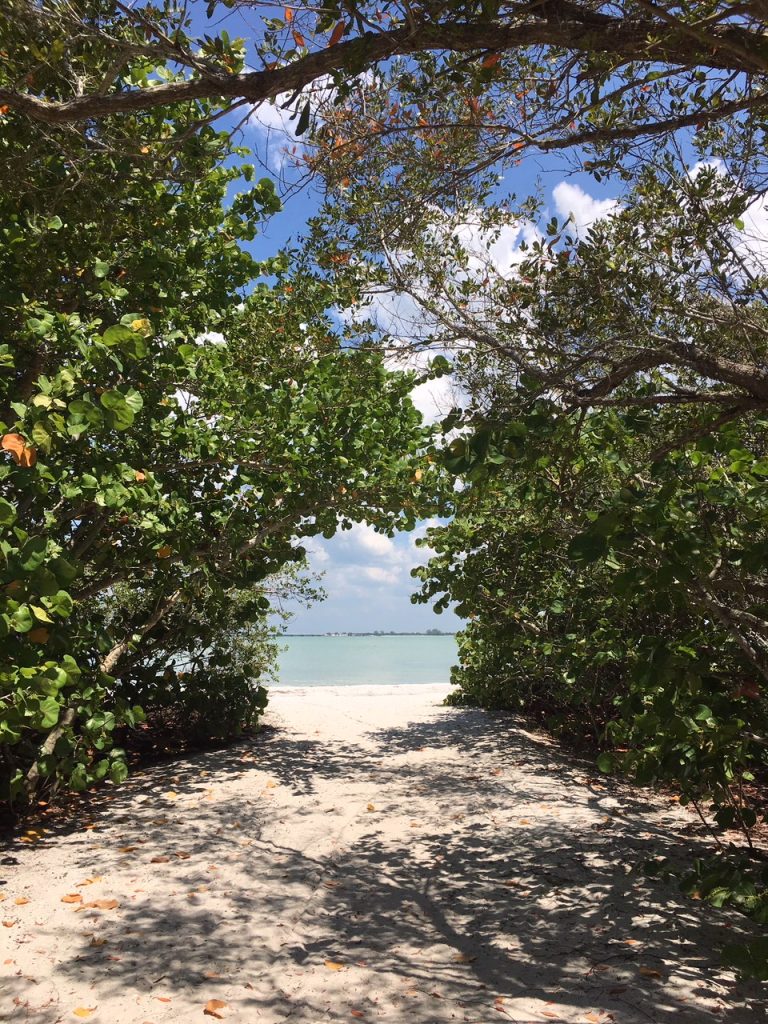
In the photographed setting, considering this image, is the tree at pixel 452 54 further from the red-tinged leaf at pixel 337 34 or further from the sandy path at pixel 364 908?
the sandy path at pixel 364 908

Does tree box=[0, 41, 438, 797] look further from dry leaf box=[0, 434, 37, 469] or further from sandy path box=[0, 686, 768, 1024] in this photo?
sandy path box=[0, 686, 768, 1024]

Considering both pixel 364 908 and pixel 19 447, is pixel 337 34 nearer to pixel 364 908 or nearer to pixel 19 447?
pixel 19 447

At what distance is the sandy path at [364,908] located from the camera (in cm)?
319

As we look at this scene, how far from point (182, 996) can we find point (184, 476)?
4770 millimetres

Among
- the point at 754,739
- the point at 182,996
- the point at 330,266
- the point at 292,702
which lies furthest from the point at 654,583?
the point at 292,702

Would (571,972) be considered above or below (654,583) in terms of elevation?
below

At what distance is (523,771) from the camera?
7.56 meters

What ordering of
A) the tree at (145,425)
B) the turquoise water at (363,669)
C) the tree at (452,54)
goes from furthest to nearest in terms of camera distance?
the turquoise water at (363,669)
the tree at (145,425)
the tree at (452,54)

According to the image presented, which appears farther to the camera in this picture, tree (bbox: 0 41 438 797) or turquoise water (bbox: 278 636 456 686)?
turquoise water (bbox: 278 636 456 686)

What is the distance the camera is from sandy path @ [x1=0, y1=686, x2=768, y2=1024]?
319 cm

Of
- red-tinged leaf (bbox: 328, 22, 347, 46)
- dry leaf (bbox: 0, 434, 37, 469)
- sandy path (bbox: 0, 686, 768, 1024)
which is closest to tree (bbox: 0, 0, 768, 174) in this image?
red-tinged leaf (bbox: 328, 22, 347, 46)

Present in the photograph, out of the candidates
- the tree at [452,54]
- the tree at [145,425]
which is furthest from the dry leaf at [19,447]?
the tree at [452,54]

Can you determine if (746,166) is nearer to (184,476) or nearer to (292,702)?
(184,476)

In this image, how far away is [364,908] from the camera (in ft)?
14.3
